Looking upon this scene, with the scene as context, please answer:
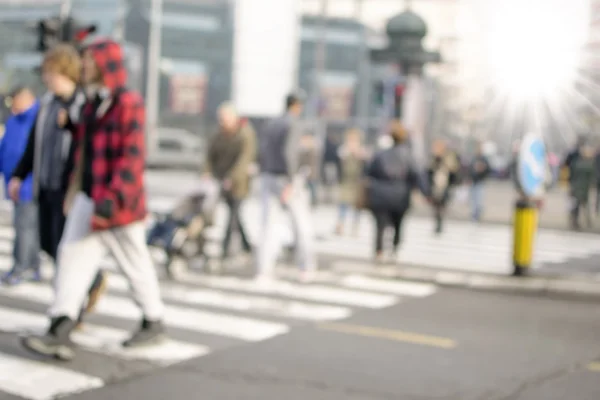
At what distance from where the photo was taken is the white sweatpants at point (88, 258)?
6.57 meters

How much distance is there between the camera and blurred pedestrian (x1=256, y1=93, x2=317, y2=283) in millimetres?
10422

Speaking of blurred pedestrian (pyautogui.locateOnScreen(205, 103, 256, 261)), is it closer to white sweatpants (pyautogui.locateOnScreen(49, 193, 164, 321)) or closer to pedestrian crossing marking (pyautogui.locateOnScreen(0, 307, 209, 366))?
pedestrian crossing marking (pyautogui.locateOnScreen(0, 307, 209, 366))

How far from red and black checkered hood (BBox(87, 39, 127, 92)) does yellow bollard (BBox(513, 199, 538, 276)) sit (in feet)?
19.5

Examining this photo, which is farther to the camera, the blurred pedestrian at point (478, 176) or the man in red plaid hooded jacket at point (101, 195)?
the blurred pedestrian at point (478, 176)

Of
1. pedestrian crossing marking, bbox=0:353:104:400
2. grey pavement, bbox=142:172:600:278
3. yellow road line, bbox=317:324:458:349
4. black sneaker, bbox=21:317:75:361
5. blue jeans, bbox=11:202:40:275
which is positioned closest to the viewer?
pedestrian crossing marking, bbox=0:353:104:400

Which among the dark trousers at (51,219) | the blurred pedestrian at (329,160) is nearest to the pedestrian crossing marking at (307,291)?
the dark trousers at (51,219)

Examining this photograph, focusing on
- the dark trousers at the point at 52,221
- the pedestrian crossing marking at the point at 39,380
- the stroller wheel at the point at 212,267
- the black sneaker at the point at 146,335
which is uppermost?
the dark trousers at the point at 52,221

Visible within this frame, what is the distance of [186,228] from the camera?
11211 mm

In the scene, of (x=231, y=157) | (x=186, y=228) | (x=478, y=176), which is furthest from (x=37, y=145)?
(x=478, y=176)

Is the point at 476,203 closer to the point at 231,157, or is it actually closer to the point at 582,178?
the point at 582,178

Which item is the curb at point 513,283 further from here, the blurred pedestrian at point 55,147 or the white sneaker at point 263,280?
the blurred pedestrian at point 55,147

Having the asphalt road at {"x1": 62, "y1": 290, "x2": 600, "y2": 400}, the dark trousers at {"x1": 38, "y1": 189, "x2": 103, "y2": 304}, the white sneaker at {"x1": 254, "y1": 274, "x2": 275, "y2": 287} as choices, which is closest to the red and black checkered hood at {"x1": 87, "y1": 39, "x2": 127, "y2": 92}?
the dark trousers at {"x1": 38, "y1": 189, "x2": 103, "y2": 304}

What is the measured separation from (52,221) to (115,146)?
1.20 metres

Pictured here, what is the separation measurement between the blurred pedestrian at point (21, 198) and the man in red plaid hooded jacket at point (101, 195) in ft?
10.1
